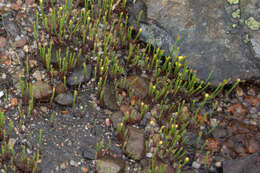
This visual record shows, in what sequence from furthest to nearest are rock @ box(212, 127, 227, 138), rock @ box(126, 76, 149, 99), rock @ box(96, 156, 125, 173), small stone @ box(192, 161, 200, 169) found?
rock @ box(126, 76, 149, 99) → rock @ box(212, 127, 227, 138) → small stone @ box(192, 161, 200, 169) → rock @ box(96, 156, 125, 173)

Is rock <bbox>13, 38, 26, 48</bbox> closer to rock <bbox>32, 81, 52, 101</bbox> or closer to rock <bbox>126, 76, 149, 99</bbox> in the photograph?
rock <bbox>32, 81, 52, 101</bbox>

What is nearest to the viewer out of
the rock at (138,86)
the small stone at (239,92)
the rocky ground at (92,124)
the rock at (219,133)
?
the rocky ground at (92,124)

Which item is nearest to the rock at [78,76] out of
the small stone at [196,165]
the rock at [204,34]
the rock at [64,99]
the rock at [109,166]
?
the rock at [64,99]

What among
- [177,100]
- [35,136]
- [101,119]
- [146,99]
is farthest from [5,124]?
[177,100]

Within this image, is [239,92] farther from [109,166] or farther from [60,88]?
[60,88]

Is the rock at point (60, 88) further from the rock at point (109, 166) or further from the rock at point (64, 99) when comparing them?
the rock at point (109, 166)

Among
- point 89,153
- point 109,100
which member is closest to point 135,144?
point 89,153

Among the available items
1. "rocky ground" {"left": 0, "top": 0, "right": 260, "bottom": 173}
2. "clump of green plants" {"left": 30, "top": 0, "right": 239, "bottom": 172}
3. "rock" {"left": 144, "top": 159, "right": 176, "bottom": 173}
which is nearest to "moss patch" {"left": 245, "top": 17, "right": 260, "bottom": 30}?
"rocky ground" {"left": 0, "top": 0, "right": 260, "bottom": 173}

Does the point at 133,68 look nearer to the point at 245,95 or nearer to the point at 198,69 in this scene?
the point at 198,69
